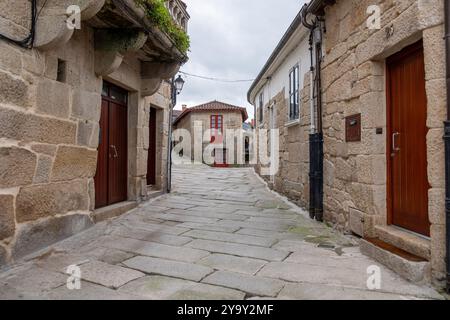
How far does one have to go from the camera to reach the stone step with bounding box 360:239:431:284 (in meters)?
2.53

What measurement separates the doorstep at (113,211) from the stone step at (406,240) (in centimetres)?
334

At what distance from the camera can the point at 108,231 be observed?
4.12m

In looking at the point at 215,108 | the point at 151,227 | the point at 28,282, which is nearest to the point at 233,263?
the point at 28,282

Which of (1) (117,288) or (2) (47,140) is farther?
(2) (47,140)

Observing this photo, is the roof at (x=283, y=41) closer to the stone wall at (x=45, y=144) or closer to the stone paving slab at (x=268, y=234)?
the stone wall at (x=45, y=144)

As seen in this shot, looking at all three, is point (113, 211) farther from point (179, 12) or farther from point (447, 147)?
point (179, 12)

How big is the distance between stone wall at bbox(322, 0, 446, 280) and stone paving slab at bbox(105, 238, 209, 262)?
1.76 metres

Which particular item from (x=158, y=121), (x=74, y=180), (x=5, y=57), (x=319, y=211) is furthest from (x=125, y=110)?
(x=319, y=211)

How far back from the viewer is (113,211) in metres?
4.93

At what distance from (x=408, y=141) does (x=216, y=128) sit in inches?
785

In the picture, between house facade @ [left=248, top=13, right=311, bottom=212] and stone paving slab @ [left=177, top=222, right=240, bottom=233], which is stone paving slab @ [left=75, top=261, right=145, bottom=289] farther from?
house facade @ [left=248, top=13, right=311, bottom=212]
